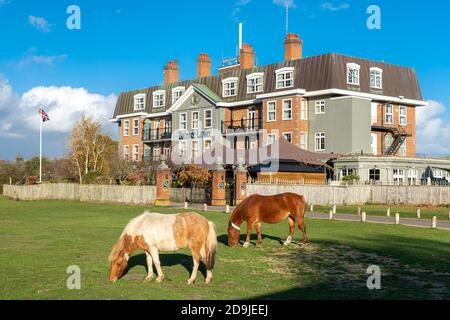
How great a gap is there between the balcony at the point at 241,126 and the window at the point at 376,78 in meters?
12.6

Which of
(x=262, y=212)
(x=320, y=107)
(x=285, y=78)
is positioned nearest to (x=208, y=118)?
(x=285, y=78)

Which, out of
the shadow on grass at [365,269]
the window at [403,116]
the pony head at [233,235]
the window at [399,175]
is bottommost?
the shadow on grass at [365,269]

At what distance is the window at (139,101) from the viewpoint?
7600cm

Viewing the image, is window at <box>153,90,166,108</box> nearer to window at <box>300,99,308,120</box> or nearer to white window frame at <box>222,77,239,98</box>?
white window frame at <box>222,77,239,98</box>

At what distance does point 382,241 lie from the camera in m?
20.7

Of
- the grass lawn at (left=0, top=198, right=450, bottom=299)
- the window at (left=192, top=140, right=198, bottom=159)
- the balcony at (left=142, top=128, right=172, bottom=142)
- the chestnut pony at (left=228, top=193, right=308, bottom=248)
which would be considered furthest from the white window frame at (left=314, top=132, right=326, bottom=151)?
the chestnut pony at (left=228, top=193, right=308, bottom=248)

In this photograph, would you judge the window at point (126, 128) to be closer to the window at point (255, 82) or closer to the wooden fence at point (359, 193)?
the window at point (255, 82)

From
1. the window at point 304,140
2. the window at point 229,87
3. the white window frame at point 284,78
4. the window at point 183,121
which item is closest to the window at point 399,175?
the window at point 304,140

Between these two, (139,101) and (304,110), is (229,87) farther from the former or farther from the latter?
(139,101)

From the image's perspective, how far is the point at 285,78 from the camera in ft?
185

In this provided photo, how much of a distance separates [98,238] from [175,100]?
5121 cm

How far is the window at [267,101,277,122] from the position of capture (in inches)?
2219

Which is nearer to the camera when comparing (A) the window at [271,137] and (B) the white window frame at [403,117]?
Answer: (A) the window at [271,137]
